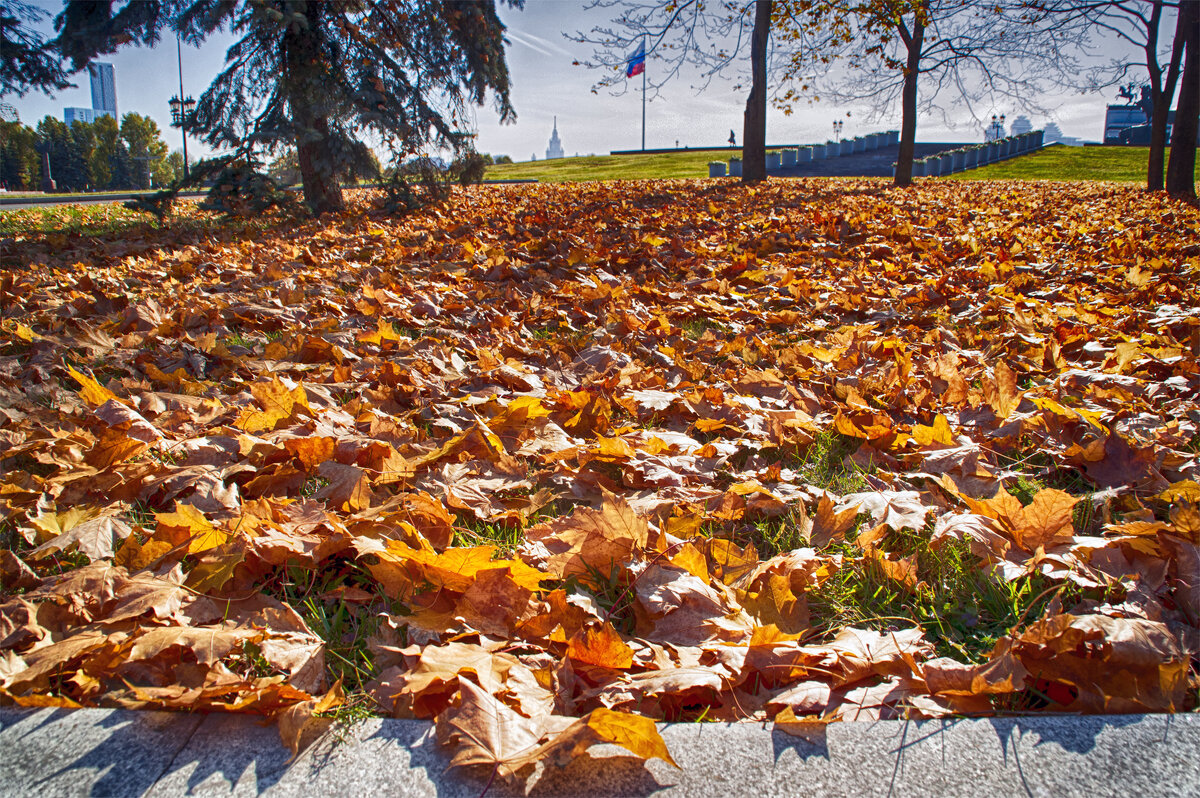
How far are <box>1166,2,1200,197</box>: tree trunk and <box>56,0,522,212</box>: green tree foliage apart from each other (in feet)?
39.7

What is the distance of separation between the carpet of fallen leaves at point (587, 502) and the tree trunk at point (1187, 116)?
1077cm

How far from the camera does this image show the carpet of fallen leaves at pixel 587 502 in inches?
46.4

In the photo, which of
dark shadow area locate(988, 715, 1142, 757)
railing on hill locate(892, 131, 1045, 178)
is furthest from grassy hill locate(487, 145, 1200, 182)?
dark shadow area locate(988, 715, 1142, 757)

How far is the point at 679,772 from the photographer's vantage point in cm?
98

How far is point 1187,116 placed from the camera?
11852 mm

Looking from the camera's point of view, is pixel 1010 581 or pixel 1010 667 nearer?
pixel 1010 667

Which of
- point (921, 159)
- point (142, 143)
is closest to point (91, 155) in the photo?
point (142, 143)

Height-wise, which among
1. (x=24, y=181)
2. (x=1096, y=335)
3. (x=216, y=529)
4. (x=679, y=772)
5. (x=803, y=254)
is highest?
(x=24, y=181)

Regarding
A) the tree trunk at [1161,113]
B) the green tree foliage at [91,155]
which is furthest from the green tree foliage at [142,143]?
the tree trunk at [1161,113]

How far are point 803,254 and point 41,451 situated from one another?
5350 mm

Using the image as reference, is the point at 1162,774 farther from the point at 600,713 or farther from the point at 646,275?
the point at 646,275

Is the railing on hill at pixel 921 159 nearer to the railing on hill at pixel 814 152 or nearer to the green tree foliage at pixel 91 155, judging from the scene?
the railing on hill at pixel 814 152

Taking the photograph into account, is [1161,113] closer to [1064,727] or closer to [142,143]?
[1064,727]

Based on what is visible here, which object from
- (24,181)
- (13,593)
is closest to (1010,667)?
(13,593)
